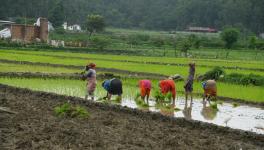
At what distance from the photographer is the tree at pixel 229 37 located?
186 ft

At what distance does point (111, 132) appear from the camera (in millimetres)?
10953

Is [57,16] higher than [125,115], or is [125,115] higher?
[57,16]

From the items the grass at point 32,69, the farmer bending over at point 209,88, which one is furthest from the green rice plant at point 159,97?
the grass at point 32,69

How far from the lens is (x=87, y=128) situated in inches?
443

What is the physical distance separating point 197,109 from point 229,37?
42.8 m

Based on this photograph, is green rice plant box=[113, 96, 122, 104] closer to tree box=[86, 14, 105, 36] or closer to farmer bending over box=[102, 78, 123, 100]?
farmer bending over box=[102, 78, 123, 100]

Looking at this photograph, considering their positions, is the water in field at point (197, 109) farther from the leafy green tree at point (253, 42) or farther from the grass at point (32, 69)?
the leafy green tree at point (253, 42)

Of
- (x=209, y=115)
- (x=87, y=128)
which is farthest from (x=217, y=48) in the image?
(x=87, y=128)

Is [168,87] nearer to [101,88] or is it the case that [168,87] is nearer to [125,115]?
[125,115]

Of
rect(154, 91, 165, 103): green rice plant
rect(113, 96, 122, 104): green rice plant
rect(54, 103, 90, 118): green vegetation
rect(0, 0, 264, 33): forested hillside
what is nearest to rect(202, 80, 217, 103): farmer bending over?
rect(154, 91, 165, 103): green rice plant

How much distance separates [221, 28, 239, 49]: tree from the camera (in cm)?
5668

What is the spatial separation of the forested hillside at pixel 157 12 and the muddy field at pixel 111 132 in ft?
233

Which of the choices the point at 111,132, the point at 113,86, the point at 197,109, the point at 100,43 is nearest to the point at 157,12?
the point at 100,43

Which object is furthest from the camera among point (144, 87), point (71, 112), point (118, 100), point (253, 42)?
point (253, 42)
